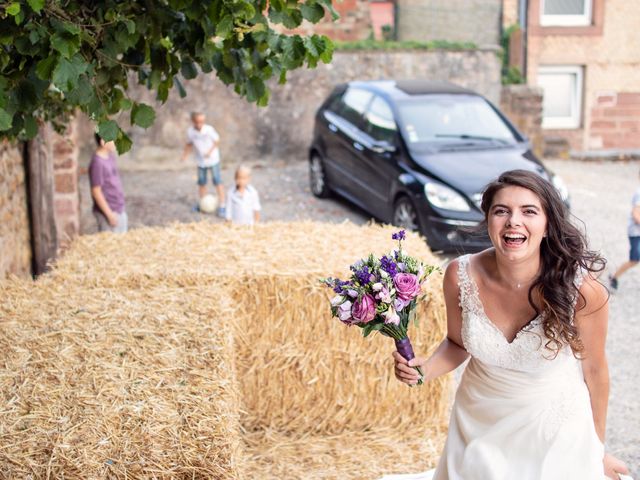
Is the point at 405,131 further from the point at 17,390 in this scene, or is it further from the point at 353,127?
the point at 17,390

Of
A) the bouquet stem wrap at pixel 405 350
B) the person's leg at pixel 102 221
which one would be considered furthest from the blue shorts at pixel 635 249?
the bouquet stem wrap at pixel 405 350

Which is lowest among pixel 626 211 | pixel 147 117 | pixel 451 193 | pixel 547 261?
pixel 626 211

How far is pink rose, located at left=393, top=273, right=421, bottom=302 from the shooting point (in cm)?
376

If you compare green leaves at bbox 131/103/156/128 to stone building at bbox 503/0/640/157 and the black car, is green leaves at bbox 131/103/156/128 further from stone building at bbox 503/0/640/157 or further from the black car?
stone building at bbox 503/0/640/157

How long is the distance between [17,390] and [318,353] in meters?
2.28

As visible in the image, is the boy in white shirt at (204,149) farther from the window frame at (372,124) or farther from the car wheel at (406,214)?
the car wheel at (406,214)

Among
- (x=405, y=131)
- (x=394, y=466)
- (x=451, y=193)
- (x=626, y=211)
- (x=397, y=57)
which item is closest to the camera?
(x=394, y=466)

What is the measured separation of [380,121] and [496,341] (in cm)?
879

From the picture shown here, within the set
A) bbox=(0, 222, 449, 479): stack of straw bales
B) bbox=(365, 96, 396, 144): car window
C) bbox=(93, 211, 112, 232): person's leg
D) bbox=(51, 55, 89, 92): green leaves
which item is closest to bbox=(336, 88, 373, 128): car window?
bbox=(365, 96, 396, 144): car window

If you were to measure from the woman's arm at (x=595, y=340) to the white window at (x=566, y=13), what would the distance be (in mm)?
17275

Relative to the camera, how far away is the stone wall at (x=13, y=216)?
817 centimetres

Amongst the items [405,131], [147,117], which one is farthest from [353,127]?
[147,117]

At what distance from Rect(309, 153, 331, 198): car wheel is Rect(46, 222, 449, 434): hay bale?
7636 millimetres

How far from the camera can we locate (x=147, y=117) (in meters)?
4.52
